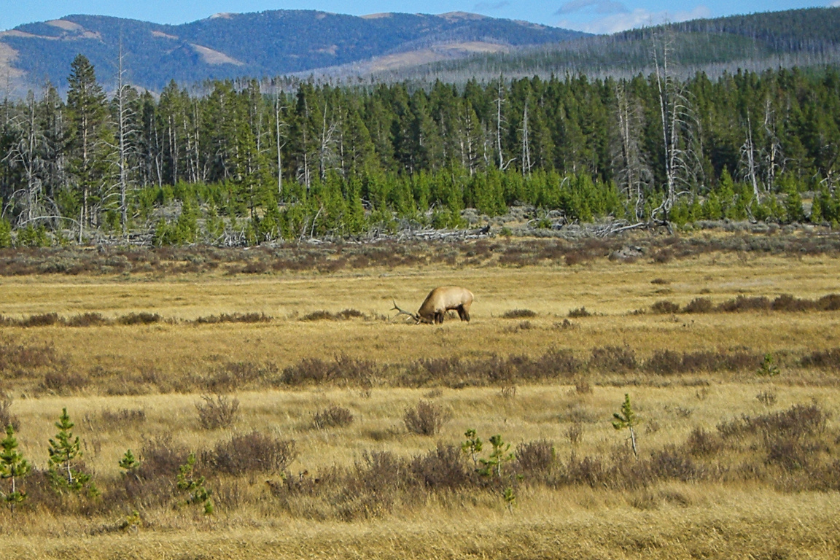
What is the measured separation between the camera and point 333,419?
11531mm

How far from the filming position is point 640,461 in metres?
8.45

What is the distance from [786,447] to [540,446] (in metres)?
2.59

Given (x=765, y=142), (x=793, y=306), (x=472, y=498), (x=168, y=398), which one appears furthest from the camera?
(x=765, y=142)

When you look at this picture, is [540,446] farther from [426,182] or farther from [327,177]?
[327,177]

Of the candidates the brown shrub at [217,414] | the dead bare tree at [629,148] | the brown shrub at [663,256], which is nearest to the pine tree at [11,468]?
the brown shrub at [217,414]

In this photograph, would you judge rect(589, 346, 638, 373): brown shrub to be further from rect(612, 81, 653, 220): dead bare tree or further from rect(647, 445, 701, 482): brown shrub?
rect(612, 81, 653, 220): dead bare tree

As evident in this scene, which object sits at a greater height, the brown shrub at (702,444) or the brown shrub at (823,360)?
the brown shrub at (702,444)

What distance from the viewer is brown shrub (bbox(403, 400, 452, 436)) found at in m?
10.6

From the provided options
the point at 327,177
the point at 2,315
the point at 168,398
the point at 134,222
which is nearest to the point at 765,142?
the point at 327,177

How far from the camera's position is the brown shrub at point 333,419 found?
11383mm

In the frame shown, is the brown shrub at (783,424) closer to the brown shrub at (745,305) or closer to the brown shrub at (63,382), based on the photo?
the brown shrub at (63,382)

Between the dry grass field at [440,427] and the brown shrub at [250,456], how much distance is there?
31 millimetres

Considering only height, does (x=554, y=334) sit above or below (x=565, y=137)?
below

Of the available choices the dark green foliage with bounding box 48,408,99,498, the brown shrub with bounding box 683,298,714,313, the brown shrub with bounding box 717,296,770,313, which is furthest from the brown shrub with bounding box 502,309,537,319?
the dark green foliage with bounding box 48,408,99,498
